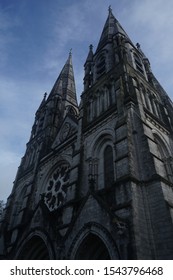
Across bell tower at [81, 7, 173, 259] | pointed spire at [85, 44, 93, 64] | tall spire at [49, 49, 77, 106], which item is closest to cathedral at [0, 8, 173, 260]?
bell tower at [81, 7, 173, 259]

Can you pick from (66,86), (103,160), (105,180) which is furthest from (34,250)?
(66,86)

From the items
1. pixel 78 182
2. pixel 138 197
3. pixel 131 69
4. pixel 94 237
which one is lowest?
pixel 94 237

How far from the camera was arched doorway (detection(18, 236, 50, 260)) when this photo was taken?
13.3 m

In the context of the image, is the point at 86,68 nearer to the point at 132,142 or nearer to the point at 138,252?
the point at 132,142

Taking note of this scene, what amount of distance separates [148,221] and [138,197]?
3.36 feet

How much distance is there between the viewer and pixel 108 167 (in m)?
13.7

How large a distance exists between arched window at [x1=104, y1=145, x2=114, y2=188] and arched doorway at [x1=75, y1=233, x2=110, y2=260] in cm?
313

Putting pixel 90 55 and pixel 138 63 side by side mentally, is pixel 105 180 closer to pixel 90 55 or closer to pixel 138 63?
pixel 138 63

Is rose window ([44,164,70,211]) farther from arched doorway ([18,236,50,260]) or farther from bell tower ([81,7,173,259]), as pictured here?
bell tower ([81,7,173,259])

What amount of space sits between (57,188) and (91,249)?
7.76 meters

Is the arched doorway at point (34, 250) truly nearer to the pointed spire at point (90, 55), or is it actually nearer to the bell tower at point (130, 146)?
the bell tower at point (130, 146)

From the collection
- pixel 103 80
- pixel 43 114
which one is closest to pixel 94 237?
pixel 103 80

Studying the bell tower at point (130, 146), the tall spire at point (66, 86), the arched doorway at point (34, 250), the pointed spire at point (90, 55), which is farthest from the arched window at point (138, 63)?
the arched doorway at point (34, 250)

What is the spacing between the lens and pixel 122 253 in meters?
8.27
